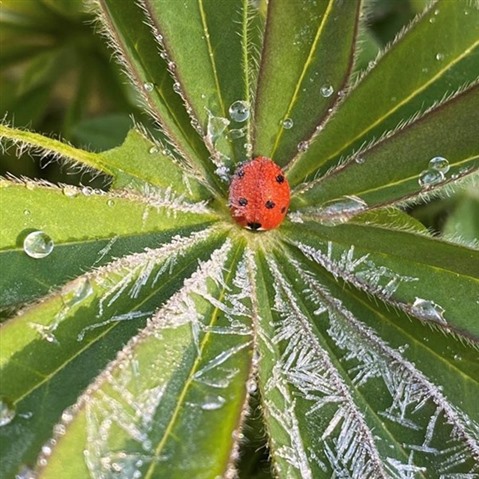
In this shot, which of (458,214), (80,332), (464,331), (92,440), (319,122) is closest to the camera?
(92,440)

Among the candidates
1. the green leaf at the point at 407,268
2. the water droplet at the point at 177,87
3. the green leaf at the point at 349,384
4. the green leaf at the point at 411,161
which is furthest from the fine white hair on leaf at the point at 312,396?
the water droplet at the point at 177,87

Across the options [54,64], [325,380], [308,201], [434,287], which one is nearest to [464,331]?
[434,287]

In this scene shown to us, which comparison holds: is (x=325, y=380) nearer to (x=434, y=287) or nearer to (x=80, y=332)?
(x=434, y=287)

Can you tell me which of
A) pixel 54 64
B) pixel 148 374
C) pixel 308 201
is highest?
pixel 54 64

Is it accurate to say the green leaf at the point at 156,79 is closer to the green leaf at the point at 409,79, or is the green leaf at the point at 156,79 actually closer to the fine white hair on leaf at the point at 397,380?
the green leaf at the point at 409,79

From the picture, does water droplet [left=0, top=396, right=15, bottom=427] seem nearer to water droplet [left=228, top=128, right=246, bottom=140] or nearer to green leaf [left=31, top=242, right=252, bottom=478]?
green leaf [left=31, top=242, right=252, bottom=478]

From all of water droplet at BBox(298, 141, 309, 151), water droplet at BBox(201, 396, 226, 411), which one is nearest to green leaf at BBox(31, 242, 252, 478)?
water droplet at BBox(201, 396, 226, 411)

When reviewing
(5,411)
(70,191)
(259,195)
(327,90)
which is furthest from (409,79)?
(5,411)
